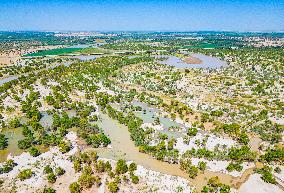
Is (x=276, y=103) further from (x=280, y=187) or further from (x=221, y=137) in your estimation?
(x=280, y=187)

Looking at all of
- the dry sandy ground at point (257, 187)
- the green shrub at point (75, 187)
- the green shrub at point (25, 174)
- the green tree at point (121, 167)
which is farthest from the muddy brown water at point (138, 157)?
the green shrub at point (25, 174)

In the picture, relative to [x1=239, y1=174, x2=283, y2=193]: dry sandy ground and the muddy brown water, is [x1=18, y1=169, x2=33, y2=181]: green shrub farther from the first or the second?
[x1=239, y1=174, x2=283, y2=193]: dry sandy ground

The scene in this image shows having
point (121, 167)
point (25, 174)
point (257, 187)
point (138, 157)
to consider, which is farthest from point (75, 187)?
point (257, 187)

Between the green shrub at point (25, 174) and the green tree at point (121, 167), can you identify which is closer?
the green shrub at point (25, 174)

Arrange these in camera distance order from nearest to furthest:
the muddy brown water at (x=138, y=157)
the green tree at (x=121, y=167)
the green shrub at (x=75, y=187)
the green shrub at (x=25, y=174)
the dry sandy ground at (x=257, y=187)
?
1. the green shrub at (x=75, y=187)
2. the dry sandy ground at (x=257, y=187)
3. the green shrub at (x=25, y=174)
4. the muddy brown water at (x=138, y=157)
5. the green tree at (x=121, y=167)

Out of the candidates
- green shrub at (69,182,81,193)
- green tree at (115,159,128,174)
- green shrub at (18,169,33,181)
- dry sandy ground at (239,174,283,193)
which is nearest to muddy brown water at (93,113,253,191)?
dry sandy ground at (239,174,283,193)

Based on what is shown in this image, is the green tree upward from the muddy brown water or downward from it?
upward

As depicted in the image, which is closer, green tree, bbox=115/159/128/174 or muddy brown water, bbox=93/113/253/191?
muddy brown water, bbox=93/113/253/191

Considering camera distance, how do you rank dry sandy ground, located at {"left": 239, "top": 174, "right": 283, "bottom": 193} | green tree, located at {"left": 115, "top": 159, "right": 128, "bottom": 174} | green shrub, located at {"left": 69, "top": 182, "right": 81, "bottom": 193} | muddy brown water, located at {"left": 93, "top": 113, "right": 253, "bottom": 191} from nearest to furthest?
green shrub, located at {"left": 69, "top": 182, "right": 81, "bottom": 193} → dry sandy ground, located at {"left": 239, "top": 174, "right": 283, "bottom": 193} → muddy brown water, located at {"left": 93, "top": 113, "right": 253, "bottom": 191} → green tree, located at {"left": 115, "top": 159, "right": 128, "bottom": 174}

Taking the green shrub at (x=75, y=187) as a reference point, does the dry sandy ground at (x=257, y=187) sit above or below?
below

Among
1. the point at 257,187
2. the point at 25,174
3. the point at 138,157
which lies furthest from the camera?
the point at 138,157

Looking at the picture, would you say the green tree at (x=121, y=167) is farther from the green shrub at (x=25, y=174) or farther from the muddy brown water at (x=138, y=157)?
the green shrub at (x=25, y=174)

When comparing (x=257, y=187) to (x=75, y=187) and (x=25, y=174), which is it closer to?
(x=75, y=187)
